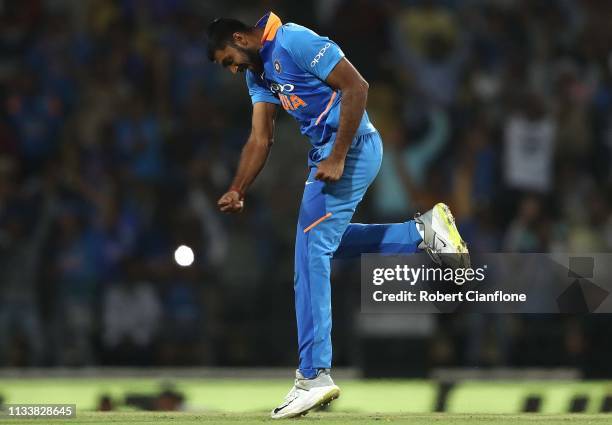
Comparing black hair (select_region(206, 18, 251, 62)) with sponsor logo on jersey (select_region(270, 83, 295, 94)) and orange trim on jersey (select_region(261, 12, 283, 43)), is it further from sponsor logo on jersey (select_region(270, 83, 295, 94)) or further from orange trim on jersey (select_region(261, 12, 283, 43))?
sponsor logo on jersey (select_region(270, 83, 295, 94))

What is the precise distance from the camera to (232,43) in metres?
6.95

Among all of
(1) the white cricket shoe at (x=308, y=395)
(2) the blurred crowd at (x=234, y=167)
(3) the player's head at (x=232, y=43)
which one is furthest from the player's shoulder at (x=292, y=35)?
(2) the blurred crowd at (x=234, y=167)

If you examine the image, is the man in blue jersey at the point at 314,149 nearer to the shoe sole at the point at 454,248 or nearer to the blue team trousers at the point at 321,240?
the blue team trousers at the point at 321,240

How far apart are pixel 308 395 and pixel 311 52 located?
5.78 feet

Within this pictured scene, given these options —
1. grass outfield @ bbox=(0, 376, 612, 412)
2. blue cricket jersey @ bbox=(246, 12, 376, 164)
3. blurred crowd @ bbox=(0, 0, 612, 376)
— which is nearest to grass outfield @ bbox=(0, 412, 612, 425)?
blue cricket jersey @ bbox=(246, 12, 376, 164)

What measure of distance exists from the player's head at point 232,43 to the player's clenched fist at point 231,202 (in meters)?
0.69

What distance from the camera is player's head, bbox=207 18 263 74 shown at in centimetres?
695

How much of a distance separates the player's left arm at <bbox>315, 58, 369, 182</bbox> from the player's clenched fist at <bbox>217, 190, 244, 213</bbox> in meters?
0.51

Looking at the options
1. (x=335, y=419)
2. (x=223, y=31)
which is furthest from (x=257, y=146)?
(x=335, y=419)

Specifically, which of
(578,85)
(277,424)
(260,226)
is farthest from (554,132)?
(277,424)

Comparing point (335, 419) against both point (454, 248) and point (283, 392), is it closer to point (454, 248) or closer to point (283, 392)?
point (454, 248)

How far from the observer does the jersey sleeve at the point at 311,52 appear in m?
6.78

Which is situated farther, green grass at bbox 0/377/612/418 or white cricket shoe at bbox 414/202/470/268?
green grass at bbox 0/377/612/418

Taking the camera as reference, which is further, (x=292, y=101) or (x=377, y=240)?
(x=377, y=240)
